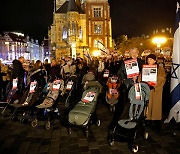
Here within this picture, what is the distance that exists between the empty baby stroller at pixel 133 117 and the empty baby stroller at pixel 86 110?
32.8 inches

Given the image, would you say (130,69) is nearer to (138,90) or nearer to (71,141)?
(138,90)

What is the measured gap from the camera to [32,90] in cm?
795

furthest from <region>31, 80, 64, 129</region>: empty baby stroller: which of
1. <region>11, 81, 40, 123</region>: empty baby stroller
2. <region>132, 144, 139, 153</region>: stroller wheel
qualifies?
<region>132, 144, 139, 153</region>: stroller wheel

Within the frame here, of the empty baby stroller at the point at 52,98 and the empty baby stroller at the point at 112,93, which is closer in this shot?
the empty baby stroller at the point at 52,98

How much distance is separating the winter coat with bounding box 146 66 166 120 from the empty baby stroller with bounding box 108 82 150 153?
57cm

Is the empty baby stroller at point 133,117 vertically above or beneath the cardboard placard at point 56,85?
beneath

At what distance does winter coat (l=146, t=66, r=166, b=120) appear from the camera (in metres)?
6.07

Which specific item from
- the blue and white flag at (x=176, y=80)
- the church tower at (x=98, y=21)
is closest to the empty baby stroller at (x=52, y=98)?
the blue and white flag at (x=176, y=80)

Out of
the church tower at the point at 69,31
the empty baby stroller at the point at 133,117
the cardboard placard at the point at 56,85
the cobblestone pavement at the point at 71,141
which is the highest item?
the church tower at the point at 69,31

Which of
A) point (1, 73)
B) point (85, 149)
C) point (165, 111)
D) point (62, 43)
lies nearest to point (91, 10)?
point (62, 43)

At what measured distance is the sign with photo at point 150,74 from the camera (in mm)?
5941

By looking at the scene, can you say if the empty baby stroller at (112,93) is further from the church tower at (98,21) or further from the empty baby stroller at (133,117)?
the church tower at (98,21)

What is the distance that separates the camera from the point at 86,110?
244 inches

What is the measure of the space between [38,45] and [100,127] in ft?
397
